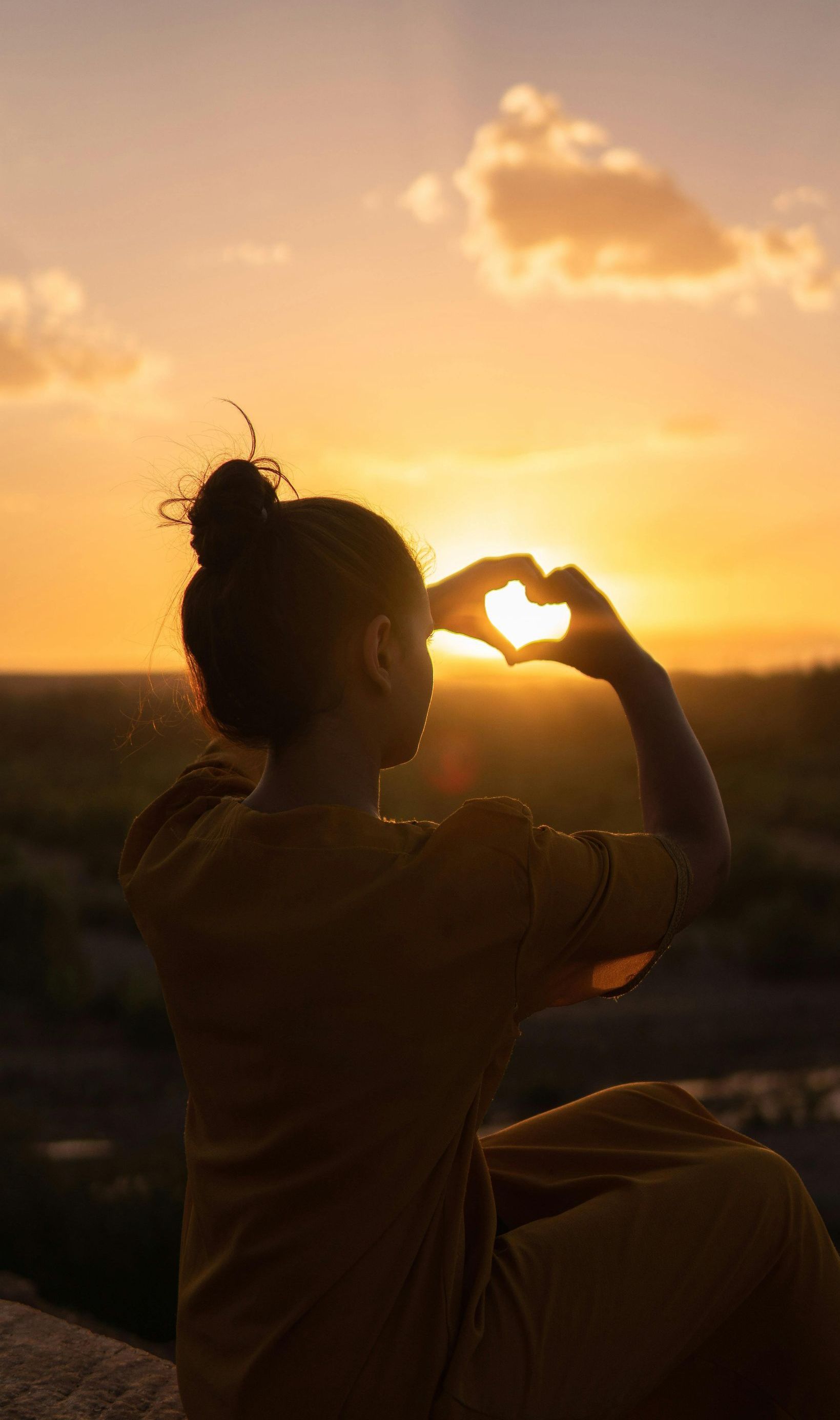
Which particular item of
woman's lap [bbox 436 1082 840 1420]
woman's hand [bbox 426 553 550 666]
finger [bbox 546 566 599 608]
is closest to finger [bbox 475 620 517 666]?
woman's hand [bbox 426 553 550 666]

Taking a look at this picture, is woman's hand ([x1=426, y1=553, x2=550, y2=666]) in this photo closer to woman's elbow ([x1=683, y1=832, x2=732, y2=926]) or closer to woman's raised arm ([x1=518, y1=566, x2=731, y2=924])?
woman's raised arm ([x1=518, y1=566, x2=731, y2=924])

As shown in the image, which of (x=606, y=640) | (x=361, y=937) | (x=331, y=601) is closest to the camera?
(x=361, y=937)

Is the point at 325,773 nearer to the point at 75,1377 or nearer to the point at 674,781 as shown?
the point at 674,781

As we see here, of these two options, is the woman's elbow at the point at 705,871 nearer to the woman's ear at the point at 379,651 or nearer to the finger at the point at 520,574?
the woman's ear at the point at 379,651

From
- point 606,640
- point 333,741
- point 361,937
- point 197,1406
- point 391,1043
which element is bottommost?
point 197,1406

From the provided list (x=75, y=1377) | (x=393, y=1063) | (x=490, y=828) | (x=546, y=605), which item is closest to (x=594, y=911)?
(x=490, y=828)

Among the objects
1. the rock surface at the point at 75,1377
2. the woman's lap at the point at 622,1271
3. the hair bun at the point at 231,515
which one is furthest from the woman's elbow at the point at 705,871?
the rock surface at the point at 75,1377

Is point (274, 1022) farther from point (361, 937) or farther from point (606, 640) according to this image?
point (606, 640)

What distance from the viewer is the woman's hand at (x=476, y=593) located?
200cm

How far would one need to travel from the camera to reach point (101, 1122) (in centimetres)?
682

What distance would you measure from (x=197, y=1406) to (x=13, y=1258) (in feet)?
11.1

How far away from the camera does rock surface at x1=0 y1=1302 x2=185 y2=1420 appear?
221 centimetres

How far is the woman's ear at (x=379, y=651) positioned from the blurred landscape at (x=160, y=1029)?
19.3 inches

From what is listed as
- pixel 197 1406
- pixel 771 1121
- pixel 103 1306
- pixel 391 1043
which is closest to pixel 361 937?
pixel 391 1043
